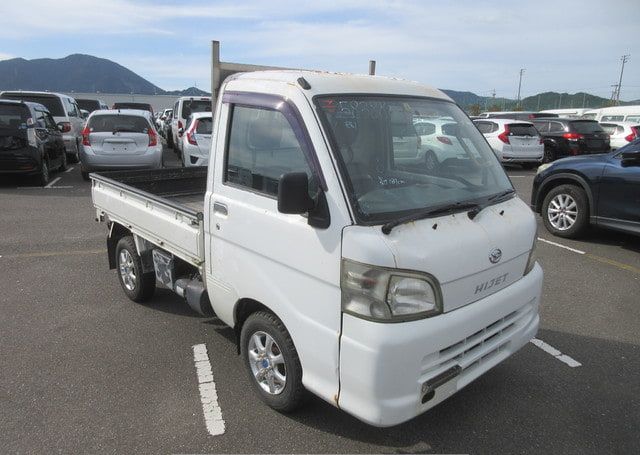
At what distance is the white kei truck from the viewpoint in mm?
2334

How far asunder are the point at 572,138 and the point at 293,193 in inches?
660

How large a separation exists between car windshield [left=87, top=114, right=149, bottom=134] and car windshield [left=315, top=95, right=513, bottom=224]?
9.16 m

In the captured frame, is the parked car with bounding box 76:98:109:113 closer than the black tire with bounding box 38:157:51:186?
No

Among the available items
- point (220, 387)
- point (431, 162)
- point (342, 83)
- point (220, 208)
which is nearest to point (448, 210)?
point (431, 162)

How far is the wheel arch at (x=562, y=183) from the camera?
22.7 ft

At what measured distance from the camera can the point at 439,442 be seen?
2812mm

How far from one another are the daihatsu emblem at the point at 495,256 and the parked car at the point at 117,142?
9.68 meters

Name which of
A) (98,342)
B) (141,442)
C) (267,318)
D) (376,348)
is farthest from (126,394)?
(376,348)

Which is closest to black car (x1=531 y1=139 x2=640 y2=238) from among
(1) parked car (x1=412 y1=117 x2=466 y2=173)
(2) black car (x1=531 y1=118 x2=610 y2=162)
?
(1) parked car (x1=412 y1=117 x2=466 y2=173)

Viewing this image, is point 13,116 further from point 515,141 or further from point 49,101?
point 515,141

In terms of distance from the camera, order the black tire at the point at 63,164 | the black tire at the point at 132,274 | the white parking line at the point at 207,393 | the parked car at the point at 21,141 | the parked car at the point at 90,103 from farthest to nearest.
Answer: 1. the parked car at the point at 90,103
2. the black tire at the point at 63,164
3. the parked car at the point at 21,141
4. the black tire at the point at 132,274
5. the white parking line at the point at 207,393

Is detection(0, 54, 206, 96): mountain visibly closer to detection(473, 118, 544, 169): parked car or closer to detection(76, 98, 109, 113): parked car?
detection(76, 98, 109, 113): parked car

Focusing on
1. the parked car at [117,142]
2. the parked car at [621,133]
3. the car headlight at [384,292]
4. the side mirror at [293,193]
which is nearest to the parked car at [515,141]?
the parked car at [621,133]

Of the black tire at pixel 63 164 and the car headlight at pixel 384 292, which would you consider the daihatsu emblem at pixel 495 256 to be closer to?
the car headlight at pixel 384 292
